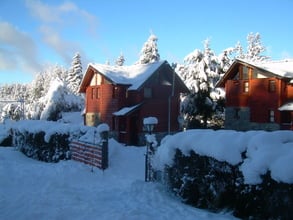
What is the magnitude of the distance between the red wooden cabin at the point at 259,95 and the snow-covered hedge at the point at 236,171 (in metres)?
22.9

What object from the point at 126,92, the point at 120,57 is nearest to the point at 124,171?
the point at 126,92

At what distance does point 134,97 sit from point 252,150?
25044 mm

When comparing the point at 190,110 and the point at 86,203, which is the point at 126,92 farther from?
the point at 86,203

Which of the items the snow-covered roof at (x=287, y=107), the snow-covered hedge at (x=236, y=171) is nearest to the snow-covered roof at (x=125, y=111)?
the snow-covered roof at (x=287, y=107)

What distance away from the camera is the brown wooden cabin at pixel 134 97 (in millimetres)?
32156

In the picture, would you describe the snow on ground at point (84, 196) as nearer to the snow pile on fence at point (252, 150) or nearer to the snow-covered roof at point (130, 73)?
the snow pile on fence at point (252, 150)

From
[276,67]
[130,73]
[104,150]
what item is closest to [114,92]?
[130,73]

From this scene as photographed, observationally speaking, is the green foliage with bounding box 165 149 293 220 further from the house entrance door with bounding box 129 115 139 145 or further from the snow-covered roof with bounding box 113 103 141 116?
the house entrance door with bounding box 129 115 139 145

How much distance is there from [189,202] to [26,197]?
4.36 meters

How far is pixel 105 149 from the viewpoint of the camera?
1656 cm

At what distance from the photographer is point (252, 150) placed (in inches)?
320

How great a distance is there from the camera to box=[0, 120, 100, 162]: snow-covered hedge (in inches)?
770

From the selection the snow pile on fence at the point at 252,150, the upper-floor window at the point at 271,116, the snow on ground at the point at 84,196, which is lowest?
the snow on ground at the point at 84,196

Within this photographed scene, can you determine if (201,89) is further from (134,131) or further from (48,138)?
(48,138)
